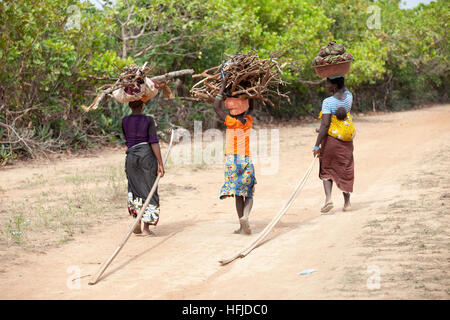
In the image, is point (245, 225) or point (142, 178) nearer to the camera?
point (245, 225)

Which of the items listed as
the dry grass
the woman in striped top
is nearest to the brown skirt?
the woman in striped top

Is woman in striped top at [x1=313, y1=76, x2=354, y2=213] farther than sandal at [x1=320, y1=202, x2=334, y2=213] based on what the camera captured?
No

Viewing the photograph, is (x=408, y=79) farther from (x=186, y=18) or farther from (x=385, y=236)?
(x=385, y=236)

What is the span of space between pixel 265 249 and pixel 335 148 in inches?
79.5

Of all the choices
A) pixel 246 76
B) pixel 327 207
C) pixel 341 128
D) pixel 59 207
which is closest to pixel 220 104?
pixel 246 76

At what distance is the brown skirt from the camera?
7.04m

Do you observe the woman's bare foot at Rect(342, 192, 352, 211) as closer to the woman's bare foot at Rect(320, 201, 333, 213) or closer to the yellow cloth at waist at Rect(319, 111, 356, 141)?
the woman's bare foot at Rect(320, 201, 333, 213)

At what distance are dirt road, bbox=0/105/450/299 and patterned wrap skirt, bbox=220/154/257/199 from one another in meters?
0.52

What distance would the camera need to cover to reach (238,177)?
623 centimetres

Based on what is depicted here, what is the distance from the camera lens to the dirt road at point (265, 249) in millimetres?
4328

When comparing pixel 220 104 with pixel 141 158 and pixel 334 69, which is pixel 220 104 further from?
pixel 334 69

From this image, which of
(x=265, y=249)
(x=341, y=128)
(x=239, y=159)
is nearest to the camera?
(x=265, y=249)

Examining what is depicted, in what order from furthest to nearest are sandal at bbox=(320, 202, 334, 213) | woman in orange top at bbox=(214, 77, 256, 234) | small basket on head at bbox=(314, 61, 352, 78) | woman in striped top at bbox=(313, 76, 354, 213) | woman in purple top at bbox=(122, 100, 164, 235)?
sandal at bbox=(320, 202, 334, 213) → woman in striped top at bbox=(313, 76, 354, 213) → small basket on head at bbox=(314, 61, 352, 78) → woman in purple top at bbox=(122, 100, 164, 235) → woman in orange top at bbox=(214, 77, 256, 234)

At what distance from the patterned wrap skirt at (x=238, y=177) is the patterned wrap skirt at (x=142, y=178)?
867 mm
